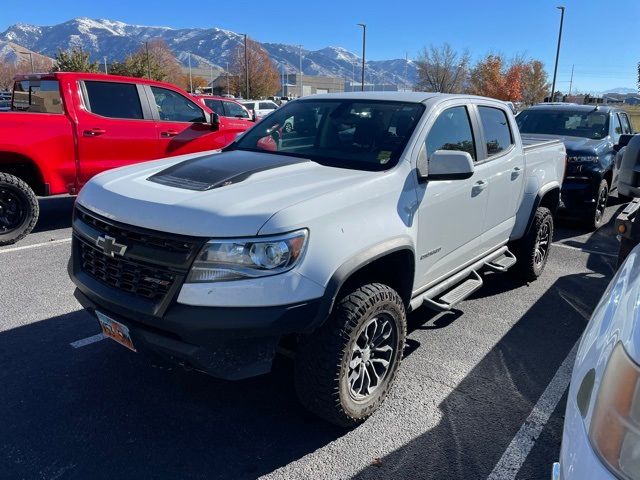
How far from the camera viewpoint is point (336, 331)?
2615mm

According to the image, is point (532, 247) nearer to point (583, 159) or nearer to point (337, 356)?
point (583, 159)

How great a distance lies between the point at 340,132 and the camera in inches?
145

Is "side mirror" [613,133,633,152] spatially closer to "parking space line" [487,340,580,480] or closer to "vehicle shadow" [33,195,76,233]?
"parking space line" [487,340,580,480]

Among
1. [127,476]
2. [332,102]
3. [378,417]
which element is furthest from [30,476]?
[332,102]

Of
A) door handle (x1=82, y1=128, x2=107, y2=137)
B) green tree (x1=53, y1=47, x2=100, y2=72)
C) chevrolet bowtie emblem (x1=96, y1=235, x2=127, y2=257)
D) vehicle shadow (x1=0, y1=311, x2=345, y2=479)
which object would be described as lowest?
vehicle shadow (x1=0, y1=311, x2=345, y2=479)

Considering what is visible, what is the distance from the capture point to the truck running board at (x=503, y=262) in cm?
455

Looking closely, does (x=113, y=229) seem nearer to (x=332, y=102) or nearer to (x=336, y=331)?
(x=336, y=331)

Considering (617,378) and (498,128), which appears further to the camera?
(498,128)

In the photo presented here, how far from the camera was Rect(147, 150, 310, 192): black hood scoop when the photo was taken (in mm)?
2854

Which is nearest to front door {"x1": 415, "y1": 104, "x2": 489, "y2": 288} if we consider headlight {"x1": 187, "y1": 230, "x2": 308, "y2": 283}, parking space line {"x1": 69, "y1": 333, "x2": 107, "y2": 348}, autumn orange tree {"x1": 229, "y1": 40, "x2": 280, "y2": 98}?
headlight {"x1": 187, "y1": 230, "x2": 308, "y2": 283}

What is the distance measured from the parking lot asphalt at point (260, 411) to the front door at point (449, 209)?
2.32 ft

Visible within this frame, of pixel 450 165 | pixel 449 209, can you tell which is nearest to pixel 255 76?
pixel 449 209

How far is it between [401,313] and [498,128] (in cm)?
234

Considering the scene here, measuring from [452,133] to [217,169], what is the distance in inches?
68.1
